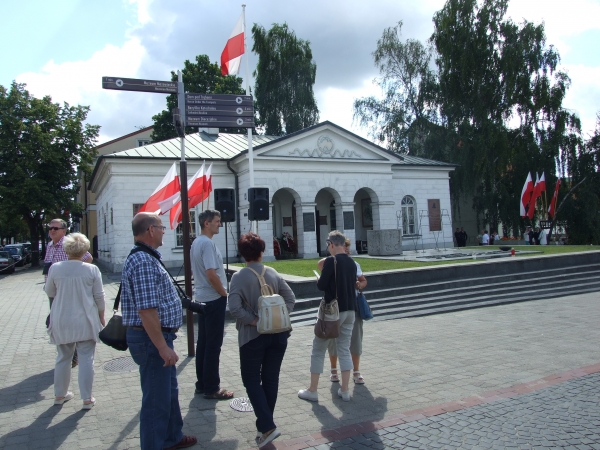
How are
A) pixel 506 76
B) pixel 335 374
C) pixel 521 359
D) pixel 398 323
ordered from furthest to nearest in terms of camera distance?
1. pixel 506 76
2. pixel 398 323
3. pixel 521 359
4. pixel 335 374

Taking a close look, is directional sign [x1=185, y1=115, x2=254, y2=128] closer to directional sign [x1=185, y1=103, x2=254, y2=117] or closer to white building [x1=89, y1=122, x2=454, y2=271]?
directional sign [x1=185, y1=103, x2=254, y2=117]

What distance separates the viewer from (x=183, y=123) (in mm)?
7461

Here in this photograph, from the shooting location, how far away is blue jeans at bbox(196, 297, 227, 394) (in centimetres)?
526

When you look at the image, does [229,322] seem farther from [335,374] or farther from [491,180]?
[491,180]

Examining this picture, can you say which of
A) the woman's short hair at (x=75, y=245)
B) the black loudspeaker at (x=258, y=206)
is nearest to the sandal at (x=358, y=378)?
the woman's short hair at (x=75, y=245)

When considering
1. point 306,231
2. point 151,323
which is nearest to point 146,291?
point 151,323

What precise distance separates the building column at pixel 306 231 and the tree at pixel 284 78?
16100 mm

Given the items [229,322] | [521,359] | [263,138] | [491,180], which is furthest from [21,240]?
[521,359]

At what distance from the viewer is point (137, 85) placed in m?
7.14

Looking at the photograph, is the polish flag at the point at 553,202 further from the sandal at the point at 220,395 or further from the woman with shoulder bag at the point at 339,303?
the sandal at the point at 220,395

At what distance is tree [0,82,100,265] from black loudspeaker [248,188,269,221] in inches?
936

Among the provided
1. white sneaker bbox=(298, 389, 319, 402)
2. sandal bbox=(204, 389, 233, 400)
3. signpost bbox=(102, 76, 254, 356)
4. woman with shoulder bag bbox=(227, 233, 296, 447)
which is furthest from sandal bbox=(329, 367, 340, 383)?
signpost bbox=(102, 76, 254, 356)

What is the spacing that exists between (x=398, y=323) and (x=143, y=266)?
23.8ft

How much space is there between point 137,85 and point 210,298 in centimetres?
366
